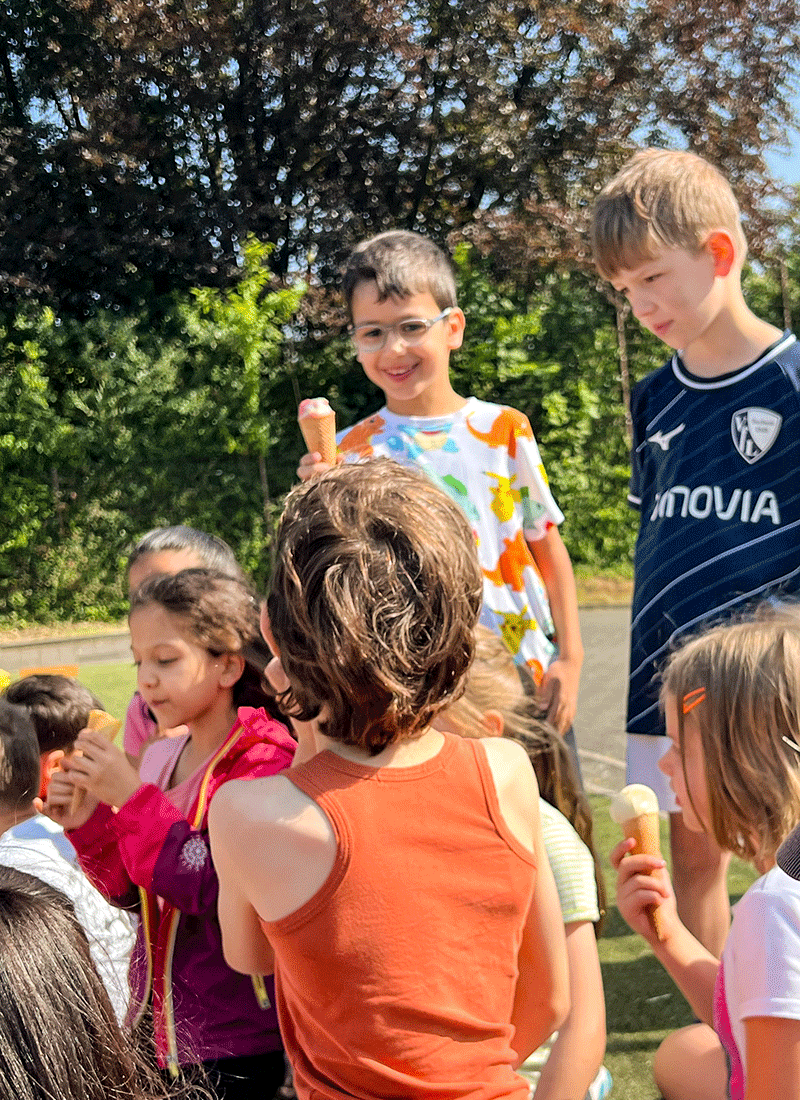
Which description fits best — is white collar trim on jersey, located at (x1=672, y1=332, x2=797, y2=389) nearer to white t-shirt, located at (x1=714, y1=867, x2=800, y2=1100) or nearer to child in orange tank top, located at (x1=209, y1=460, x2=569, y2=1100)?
child in orange tank top, located at (x1=209, y1=460, x2=569, y2=1100)

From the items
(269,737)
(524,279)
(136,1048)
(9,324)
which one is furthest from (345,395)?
(136,1048)

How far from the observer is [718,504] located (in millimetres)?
2600

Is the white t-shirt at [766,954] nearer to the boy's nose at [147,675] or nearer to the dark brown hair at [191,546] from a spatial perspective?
the boy's nose at [147,675]

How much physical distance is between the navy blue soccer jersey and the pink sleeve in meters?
1.34

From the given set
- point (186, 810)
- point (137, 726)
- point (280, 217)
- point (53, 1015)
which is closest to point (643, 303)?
point (186, 810)

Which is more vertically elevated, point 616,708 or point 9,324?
point 9,324

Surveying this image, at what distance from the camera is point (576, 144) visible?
15.9m

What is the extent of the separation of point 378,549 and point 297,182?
1527 cm

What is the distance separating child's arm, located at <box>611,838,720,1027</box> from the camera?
185 centimetres

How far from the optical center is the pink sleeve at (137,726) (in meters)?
3.18

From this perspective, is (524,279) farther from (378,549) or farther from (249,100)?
(378,549)

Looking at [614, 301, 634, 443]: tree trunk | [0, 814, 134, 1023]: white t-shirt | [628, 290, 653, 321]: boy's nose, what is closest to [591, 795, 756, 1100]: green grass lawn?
[0, 814, 134, 1023]: white t-shirt

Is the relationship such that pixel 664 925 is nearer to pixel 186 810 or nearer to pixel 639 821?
pixel 639 821

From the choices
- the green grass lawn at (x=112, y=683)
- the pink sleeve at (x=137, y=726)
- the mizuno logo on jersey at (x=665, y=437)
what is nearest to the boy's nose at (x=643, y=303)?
the mizuno logo on jersey at (x=665, y=437)
